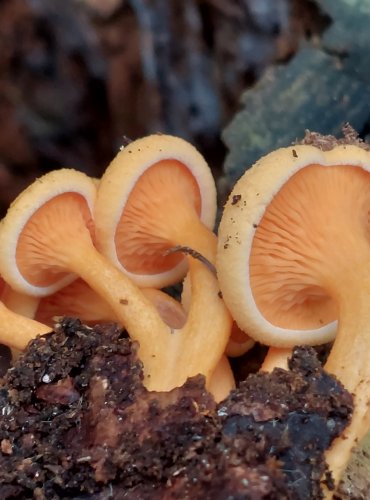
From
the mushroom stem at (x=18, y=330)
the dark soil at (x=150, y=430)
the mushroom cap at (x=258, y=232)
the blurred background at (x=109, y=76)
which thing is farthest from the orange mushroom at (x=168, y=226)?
the blurred background at (x=109, y=76)

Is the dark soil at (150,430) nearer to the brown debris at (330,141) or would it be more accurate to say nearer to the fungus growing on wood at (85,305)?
the fungus growing on wood at (85,305)

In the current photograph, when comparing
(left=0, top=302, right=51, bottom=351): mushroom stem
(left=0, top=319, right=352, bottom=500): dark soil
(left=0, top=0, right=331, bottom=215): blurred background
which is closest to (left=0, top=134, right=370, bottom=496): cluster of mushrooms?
(left=0, top=302, right=51, bottom=351): mushroom stem

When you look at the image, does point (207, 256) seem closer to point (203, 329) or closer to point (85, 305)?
point (203, 329)

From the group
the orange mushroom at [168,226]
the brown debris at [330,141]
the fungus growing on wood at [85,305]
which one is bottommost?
the fungus growing on wood at [85,305]

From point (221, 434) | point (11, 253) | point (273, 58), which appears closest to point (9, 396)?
point (11, 253)

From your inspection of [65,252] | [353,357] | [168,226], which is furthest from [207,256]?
[353,357]

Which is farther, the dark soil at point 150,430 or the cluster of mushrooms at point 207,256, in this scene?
the cluster of mushrooms at point 207,256

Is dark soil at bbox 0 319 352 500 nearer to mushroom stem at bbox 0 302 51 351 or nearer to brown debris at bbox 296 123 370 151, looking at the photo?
mushroom stem at bbox 0 302 51 351
